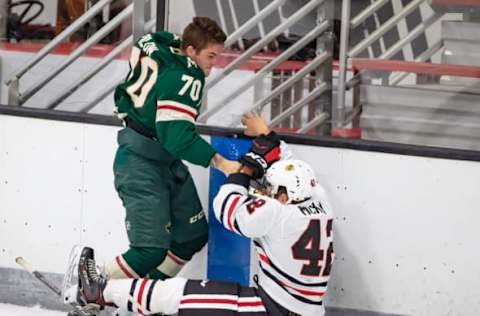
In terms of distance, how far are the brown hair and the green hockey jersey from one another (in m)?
0.05

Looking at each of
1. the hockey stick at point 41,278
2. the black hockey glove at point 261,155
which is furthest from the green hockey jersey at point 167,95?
the hockey stick at point 41,278

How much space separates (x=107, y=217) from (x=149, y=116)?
55 centimetres

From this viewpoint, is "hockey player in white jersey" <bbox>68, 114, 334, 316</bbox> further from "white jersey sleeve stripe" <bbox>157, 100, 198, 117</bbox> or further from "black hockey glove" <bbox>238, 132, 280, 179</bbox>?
"white jersey sleeve stripe" <bbox>157, 100, 198, 117</bbox>

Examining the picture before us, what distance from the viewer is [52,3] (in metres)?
3.90

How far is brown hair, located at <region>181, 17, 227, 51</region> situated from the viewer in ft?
9.11

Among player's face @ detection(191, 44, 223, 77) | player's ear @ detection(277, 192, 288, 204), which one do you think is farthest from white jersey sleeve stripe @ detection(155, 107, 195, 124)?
player's ear @ detection(277, 192, 288, 204)

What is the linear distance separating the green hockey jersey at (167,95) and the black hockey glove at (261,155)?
0.12m

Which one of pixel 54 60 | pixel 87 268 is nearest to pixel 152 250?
pixel 87 268

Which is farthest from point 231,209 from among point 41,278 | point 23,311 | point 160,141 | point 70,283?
point 23,311

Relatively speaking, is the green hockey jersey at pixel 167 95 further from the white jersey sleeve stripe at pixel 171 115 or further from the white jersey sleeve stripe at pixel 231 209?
the white jersey sleeve stripe at pixel 231 209

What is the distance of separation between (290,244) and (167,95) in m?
0.55

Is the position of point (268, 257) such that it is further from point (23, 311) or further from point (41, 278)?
point (23, 311)

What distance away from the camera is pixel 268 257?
270 centimetres

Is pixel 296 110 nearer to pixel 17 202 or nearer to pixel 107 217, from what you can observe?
pixel 107 217
